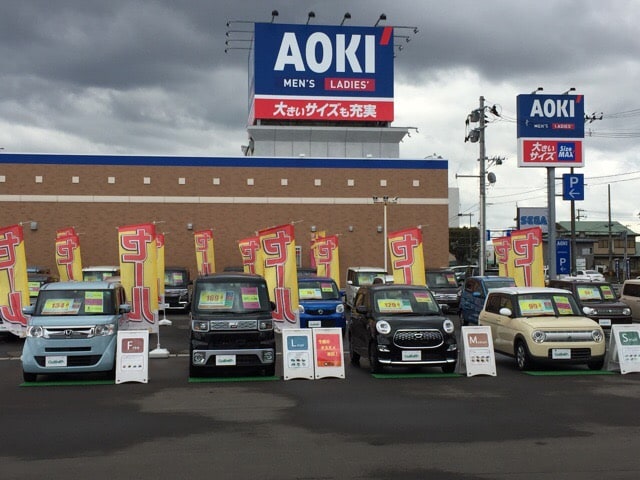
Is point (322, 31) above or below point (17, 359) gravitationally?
above

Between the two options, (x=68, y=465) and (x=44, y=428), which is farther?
(x=44, y=428)

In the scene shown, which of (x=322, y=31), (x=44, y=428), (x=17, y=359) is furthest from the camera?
(x=322, y=31)

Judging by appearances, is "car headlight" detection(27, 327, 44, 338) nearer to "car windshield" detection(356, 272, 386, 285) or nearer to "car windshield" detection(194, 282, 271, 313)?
"car windshield" detection(194, 282, 271, 313)

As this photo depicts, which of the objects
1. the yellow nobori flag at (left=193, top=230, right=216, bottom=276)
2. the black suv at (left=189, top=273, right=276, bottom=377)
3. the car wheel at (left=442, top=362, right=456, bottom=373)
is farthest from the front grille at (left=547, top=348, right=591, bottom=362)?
the yellow nobori flag at (left=193, top=230, right=216, bottom=276)

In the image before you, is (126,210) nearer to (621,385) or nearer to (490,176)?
(490,176)

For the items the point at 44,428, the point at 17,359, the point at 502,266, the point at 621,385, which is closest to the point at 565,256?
the point at 502,266

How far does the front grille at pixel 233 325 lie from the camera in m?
14.6

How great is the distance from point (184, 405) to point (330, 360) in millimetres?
3868

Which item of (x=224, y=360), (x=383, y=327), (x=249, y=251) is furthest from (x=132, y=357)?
(x=249, y=251)

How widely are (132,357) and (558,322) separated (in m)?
8.33

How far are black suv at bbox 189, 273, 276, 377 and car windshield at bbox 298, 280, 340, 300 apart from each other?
8291 millimetres

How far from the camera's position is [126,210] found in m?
49.1

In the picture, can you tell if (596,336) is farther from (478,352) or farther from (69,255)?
(69,255)

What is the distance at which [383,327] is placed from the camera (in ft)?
49.3
